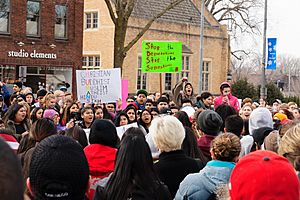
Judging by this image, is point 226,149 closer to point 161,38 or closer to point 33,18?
point 33,18

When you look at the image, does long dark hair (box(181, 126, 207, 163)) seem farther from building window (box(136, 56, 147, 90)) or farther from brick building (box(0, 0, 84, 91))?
building window (box(136, 56, 147, 90))

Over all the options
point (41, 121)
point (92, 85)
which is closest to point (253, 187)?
point (41, 121)

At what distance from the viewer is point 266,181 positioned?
2.56m

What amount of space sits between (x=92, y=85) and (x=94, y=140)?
7.35m

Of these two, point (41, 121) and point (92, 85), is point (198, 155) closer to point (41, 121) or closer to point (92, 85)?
point (41, 121)

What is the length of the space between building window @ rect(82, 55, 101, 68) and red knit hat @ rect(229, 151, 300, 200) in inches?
1234

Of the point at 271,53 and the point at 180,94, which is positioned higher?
the point at 271,53

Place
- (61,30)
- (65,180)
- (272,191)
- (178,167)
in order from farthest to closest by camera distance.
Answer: (61,30) < (178,167) < (65,180) < (272,191)

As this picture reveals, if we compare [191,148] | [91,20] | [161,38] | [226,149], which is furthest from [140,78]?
[226,149]

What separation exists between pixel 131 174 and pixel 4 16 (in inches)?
929

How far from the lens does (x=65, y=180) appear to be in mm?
2727

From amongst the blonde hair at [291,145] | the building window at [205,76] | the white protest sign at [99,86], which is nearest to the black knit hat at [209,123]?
the blonde hair at [291,145]

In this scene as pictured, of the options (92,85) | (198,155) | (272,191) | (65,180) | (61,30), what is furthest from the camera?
(61,30)

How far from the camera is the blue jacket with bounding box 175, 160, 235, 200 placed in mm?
4168
